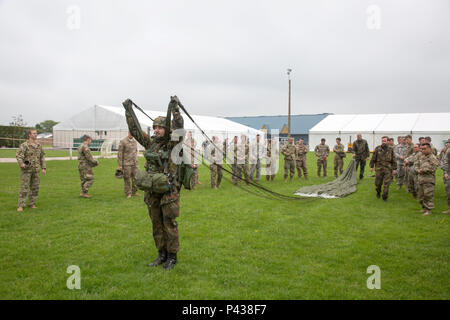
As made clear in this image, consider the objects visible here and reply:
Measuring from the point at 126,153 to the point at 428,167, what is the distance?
10163 millimetres

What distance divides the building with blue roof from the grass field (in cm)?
4827

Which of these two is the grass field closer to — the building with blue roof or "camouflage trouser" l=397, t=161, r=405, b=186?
"camouflage trouser" l=397, t=161, r=405, b=186

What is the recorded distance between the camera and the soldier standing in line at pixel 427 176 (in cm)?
885

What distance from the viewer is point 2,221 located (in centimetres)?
781

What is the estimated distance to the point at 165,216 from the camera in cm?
507

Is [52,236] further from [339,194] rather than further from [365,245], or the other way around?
[339,194]

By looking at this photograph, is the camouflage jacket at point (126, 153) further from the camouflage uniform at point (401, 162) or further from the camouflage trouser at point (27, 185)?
the camouflage uniform at point (401, 162)

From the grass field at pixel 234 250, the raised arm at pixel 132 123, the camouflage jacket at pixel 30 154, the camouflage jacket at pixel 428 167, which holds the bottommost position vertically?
the grass field at pixel 234 250

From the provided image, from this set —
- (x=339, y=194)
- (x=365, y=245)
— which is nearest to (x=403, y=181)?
(x=339, y=194)

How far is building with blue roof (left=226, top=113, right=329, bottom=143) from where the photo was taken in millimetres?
58297

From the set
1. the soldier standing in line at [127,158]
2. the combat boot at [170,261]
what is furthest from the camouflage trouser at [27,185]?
the combat boot at [170,261]

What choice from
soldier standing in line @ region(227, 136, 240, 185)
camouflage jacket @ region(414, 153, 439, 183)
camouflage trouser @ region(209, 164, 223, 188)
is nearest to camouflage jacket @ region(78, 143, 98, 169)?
camouflage trouser @ region(209, 164, 223, 188)

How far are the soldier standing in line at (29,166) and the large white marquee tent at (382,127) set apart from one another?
39841mm

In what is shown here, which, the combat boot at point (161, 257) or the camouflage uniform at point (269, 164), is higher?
the camouflage uniform at point (269, 164)
